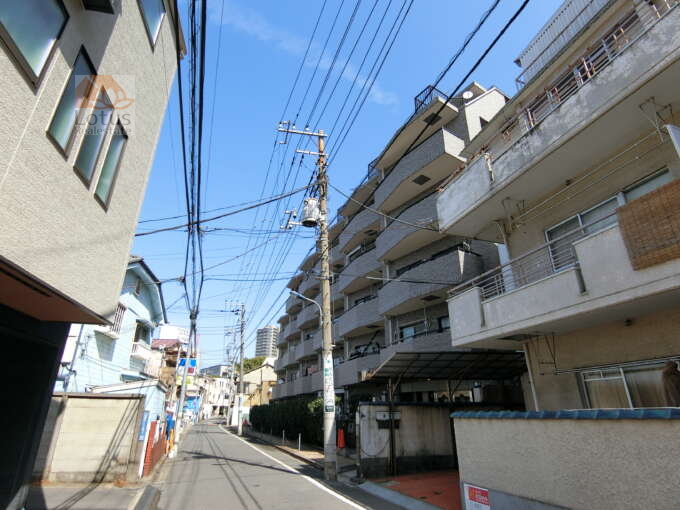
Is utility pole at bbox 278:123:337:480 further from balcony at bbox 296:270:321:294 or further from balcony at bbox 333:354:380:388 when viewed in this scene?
balcony at bbox 296:270:321:294

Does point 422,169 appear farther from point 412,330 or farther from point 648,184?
point 648,184

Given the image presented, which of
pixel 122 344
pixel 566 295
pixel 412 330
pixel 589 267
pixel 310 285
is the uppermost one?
pixel 310 285

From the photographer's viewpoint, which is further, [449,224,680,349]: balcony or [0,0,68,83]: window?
[449,224,680,349]: balcony

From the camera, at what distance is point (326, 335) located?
517 inches

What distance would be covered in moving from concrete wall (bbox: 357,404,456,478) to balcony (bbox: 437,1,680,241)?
6.10 metres

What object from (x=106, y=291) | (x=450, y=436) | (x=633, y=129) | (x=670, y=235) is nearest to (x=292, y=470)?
(x=450, y=436)

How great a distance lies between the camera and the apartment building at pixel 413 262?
1465cm

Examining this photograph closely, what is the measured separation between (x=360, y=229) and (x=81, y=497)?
1841 centimetres

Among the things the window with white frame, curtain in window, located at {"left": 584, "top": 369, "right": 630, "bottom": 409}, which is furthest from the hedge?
the window with white frame

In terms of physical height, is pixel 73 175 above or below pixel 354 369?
above

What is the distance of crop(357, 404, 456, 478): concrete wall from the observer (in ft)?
37.2

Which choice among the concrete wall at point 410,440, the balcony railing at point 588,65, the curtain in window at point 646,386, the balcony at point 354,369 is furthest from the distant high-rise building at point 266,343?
the curtain in window at point 646,386

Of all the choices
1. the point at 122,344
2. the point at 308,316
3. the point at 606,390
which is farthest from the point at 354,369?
the point at 606,390

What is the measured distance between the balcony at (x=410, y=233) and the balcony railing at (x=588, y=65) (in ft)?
17.7
